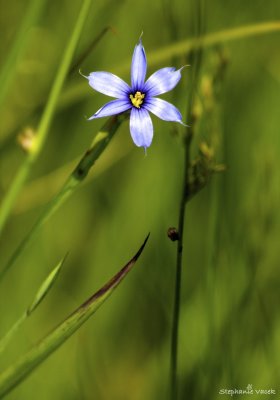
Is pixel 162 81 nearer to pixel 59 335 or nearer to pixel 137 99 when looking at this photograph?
pixel 137 99

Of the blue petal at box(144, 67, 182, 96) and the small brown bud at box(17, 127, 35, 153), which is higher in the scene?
the blue petal at box(144, 67, 182, 96)

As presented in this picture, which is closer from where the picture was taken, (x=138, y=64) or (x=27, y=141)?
(x=138, y=64)

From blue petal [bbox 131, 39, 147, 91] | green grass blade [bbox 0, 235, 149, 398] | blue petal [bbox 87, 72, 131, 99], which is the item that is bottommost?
green grass blade [bbox 0, 235, 149, 398]

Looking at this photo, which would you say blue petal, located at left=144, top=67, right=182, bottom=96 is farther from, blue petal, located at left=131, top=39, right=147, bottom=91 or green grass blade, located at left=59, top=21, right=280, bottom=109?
green grass blade, located at left=59, top=21, right=280, bottom=109

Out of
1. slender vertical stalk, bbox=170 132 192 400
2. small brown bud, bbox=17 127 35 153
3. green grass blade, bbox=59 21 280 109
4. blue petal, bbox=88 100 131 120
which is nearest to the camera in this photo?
blue petal, bbox=88 100 131 120

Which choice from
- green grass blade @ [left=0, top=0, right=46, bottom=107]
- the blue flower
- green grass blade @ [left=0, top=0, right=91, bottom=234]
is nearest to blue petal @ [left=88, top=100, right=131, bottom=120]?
the blue flower

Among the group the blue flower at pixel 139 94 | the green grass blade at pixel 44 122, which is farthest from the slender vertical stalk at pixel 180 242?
the green grass blade at pixel 44 122

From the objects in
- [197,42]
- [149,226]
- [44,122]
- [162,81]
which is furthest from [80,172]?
[149,226]
